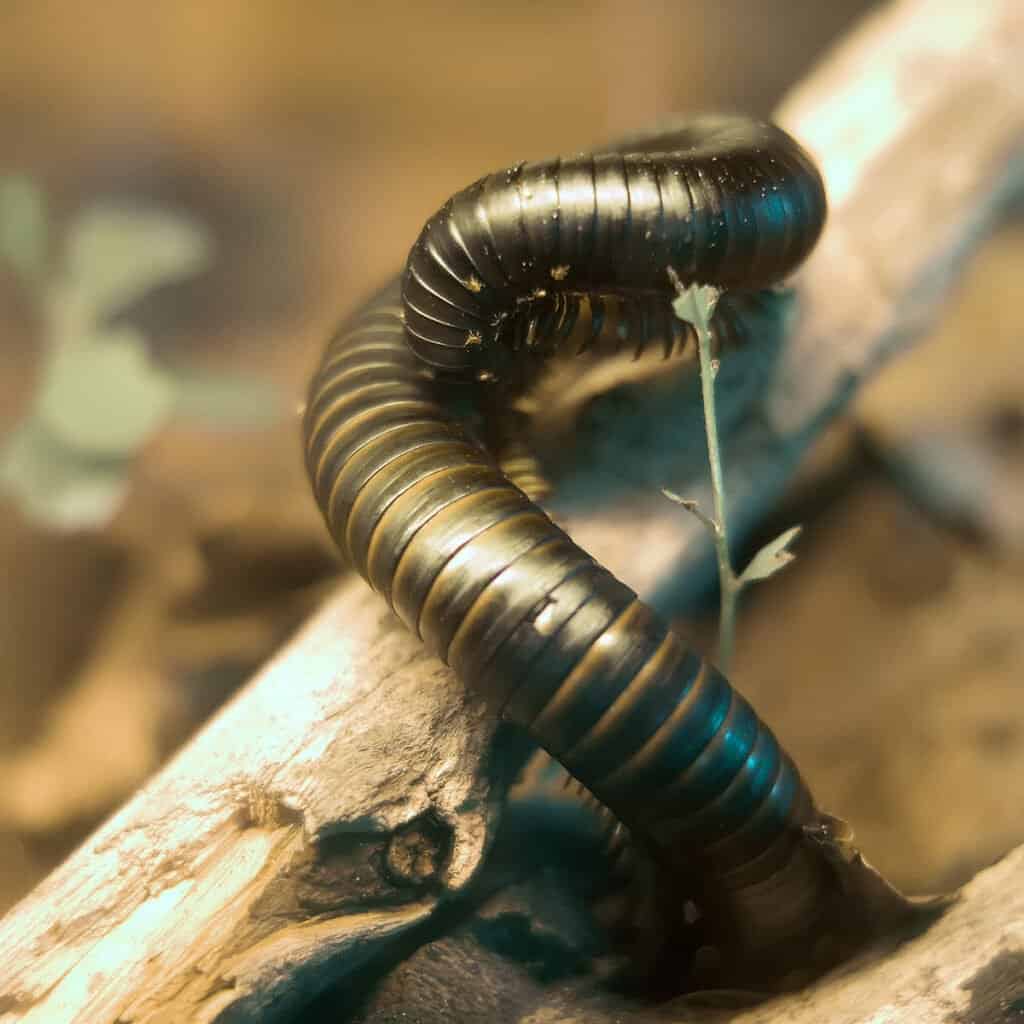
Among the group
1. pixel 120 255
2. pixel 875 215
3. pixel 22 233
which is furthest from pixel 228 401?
pixel 875 215

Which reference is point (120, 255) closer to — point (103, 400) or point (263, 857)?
point (103, 400)

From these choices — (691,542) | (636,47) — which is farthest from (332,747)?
(636,47)

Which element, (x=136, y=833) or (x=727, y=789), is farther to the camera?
(x=136, y=833)

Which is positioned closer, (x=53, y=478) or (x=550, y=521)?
(x=550, y=521)

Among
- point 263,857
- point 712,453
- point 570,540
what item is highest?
point 712,453

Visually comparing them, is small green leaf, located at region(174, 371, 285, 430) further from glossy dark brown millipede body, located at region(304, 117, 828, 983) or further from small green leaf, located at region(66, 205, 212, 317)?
glossy dark brown millipede body, located at region(304, 117, 828, 983)

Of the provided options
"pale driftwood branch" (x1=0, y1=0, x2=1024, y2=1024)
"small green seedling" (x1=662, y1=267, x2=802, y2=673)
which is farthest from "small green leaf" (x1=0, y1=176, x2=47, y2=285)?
"small green seedling" (x1=662, y1=267, x2=802, y2=673)

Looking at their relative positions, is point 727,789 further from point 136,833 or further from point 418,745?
point 136,833
